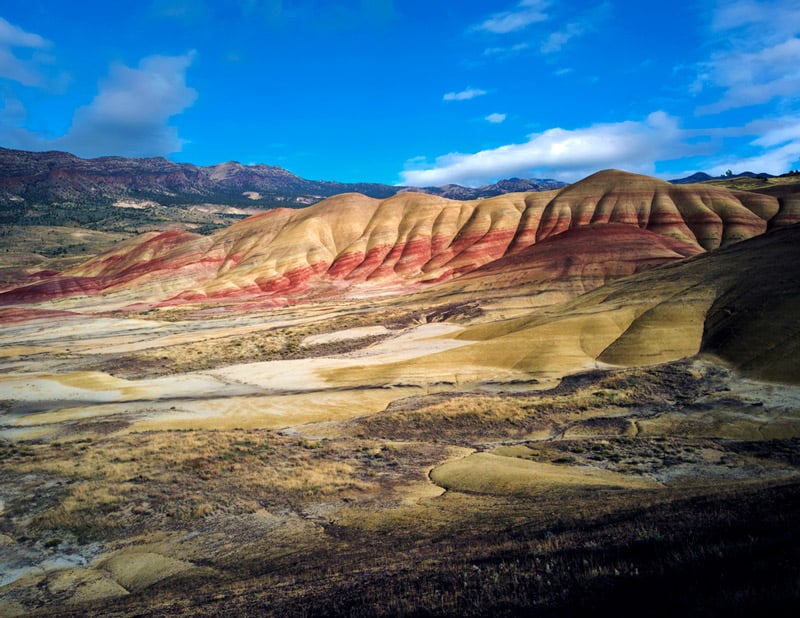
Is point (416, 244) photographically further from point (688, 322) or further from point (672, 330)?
point (672, 330)

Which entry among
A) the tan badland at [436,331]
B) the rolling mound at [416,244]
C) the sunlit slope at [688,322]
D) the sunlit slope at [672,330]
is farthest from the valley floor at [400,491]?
the rolling mound at [416,244]


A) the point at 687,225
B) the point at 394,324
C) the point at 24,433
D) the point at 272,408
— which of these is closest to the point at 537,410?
the point at 272,408

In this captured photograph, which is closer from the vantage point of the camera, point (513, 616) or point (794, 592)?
point (794, 592)

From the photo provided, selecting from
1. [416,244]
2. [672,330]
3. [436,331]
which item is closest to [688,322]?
[672,330]

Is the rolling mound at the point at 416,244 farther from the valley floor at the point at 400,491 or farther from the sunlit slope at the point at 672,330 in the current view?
the valley floor at the point at 400,491

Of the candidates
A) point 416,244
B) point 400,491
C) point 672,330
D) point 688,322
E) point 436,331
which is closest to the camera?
point 400,491

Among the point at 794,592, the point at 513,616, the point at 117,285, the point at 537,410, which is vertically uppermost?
the point at 117,285

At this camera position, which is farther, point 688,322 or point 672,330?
point 688,322

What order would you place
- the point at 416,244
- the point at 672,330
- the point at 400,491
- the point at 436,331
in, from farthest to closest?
the point at 416,244
the point at 436,331
the point at 672,330
the point at 400,491

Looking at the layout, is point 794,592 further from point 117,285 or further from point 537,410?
point 117,285
